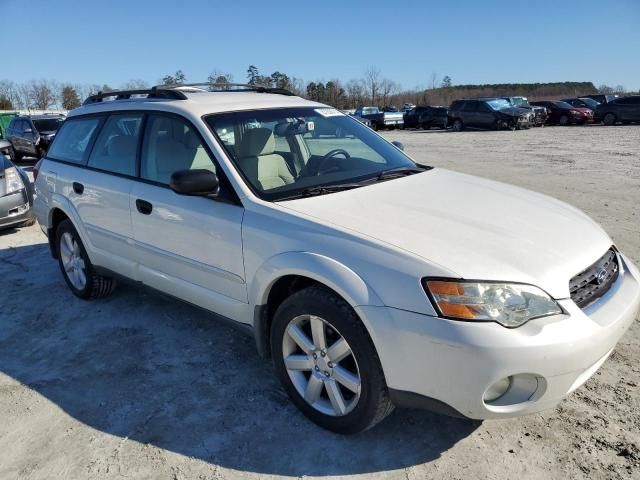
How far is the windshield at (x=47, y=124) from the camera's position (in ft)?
55.5

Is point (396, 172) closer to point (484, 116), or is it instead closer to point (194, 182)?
point (194, 182)

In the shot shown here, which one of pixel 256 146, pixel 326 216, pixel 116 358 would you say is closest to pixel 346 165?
pixel 256 146

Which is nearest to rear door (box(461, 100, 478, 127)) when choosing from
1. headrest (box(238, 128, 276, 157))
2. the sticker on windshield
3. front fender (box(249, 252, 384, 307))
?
the sticker on windshield

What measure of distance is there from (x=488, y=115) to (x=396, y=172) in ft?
89.8

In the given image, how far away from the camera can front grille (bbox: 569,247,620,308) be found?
2.41m

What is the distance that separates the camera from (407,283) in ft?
7.37

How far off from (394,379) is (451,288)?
1.64 feet

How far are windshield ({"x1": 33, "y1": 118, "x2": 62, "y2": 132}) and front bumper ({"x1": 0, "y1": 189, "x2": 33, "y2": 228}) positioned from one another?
10752 mm

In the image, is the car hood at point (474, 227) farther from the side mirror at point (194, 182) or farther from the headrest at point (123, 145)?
the headrest at point (123, 145)

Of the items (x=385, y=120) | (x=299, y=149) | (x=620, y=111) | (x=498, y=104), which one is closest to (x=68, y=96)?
(x=385, y=120)

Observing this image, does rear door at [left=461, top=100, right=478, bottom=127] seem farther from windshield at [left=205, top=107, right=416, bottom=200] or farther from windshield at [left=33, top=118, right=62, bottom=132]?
windshield at [left=205, top=107, right=416, bottom=200]

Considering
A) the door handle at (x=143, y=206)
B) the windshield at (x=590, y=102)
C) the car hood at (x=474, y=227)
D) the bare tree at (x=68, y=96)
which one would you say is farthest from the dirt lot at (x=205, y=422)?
the bare tree at (x=68, y=96)

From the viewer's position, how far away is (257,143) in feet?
11.1

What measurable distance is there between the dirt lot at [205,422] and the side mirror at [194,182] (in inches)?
48.2
